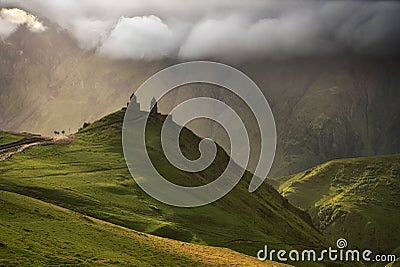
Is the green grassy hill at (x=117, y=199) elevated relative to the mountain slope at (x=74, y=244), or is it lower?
elevated

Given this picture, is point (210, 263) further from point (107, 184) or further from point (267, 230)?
point (267, 230)

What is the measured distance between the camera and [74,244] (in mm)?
77500

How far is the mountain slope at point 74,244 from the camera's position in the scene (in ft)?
214

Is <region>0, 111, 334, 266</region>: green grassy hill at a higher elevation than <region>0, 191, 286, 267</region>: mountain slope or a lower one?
higher

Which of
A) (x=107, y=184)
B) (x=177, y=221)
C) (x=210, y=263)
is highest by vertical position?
(x=107, y=184)

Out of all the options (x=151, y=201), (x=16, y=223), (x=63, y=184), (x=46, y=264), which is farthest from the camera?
(x=151, y=201)

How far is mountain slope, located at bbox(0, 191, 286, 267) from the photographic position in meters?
65.3

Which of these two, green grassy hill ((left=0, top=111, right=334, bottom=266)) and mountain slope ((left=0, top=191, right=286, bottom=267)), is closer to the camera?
mountain slope ((left=0, top=191, right=286, bottom=267))

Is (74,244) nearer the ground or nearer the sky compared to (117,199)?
nearer the ground

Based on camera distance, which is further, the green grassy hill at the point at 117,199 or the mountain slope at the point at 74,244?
the green grassy hill at the point at 117,199

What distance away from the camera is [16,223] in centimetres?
8162

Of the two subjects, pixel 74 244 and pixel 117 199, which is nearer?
pixel 74 244

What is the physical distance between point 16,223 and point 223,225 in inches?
3497

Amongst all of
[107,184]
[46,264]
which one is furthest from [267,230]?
[46,264]
